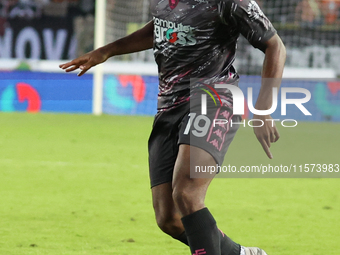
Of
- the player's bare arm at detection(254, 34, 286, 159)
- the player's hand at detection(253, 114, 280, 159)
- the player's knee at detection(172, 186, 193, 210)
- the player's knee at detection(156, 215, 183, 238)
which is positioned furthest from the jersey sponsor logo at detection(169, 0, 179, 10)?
the player's knee at detection(156, 215, 183, 238)

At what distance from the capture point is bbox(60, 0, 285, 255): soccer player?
288 cm

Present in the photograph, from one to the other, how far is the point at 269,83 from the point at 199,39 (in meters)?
0.43

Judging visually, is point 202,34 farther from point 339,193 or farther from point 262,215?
point 339,193

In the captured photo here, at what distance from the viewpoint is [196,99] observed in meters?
3.05

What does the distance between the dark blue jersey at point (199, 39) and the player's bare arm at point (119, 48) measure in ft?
1.32

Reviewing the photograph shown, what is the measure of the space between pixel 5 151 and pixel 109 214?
3.63m

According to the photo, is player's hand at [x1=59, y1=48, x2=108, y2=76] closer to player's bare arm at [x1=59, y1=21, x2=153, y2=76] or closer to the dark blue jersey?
player's bare arm at [x1=59, y1=21, x2=153, y2=76]

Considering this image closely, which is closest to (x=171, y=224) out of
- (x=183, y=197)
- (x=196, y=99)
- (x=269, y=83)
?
(x=183, y=197)

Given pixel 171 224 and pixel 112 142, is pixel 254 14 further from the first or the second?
pixel 112 142

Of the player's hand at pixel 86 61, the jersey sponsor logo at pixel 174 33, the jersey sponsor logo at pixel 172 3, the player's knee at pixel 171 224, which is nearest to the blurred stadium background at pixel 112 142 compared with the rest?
the player's knee at pixel 171 224

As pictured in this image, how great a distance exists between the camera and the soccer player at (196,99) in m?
2.88

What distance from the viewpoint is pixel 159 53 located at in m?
3.24

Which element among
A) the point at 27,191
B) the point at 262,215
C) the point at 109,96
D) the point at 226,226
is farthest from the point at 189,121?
the point at 109,96

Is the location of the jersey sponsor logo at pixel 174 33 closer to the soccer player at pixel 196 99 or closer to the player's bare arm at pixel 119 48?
the soccer player at pixel 196 99
